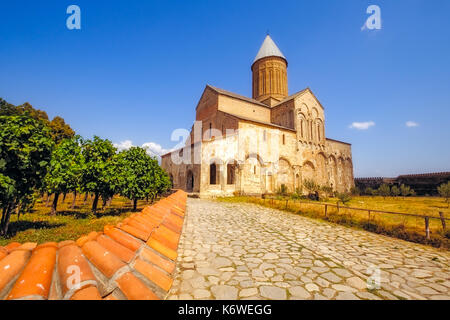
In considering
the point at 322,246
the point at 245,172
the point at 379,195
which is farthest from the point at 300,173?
the point at 322,246

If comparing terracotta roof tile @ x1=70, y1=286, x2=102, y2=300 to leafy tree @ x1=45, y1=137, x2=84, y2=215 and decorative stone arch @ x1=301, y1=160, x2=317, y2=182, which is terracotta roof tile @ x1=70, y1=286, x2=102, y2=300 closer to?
leafy tree @ x1=45, y1=137, x2=84, y2=215

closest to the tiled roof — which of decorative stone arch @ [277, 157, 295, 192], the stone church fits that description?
the stone church

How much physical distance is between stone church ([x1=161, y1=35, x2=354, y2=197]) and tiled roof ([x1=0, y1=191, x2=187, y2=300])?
1648 cm

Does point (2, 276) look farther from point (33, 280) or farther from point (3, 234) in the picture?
point (3, 234)

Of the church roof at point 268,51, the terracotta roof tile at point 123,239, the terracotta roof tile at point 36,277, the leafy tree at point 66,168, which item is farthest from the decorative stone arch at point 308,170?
the terracotta roof tile at point 36,277

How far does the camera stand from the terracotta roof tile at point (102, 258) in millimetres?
1174

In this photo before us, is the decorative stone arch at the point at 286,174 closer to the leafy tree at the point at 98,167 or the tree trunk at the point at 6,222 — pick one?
the leafy tree at the point at 98,167

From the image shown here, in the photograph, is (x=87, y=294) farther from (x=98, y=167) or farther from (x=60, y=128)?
(x=60, y=128)

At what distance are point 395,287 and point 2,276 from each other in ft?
12.3

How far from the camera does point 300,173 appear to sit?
25.5 meters

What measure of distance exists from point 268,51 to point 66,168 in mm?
32671

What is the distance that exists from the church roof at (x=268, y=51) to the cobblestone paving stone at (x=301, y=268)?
32469mm

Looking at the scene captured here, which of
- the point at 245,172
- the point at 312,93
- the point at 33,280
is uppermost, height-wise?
the point at 312,93

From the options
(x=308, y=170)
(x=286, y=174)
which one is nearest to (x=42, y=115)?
(x=286, y=174)
